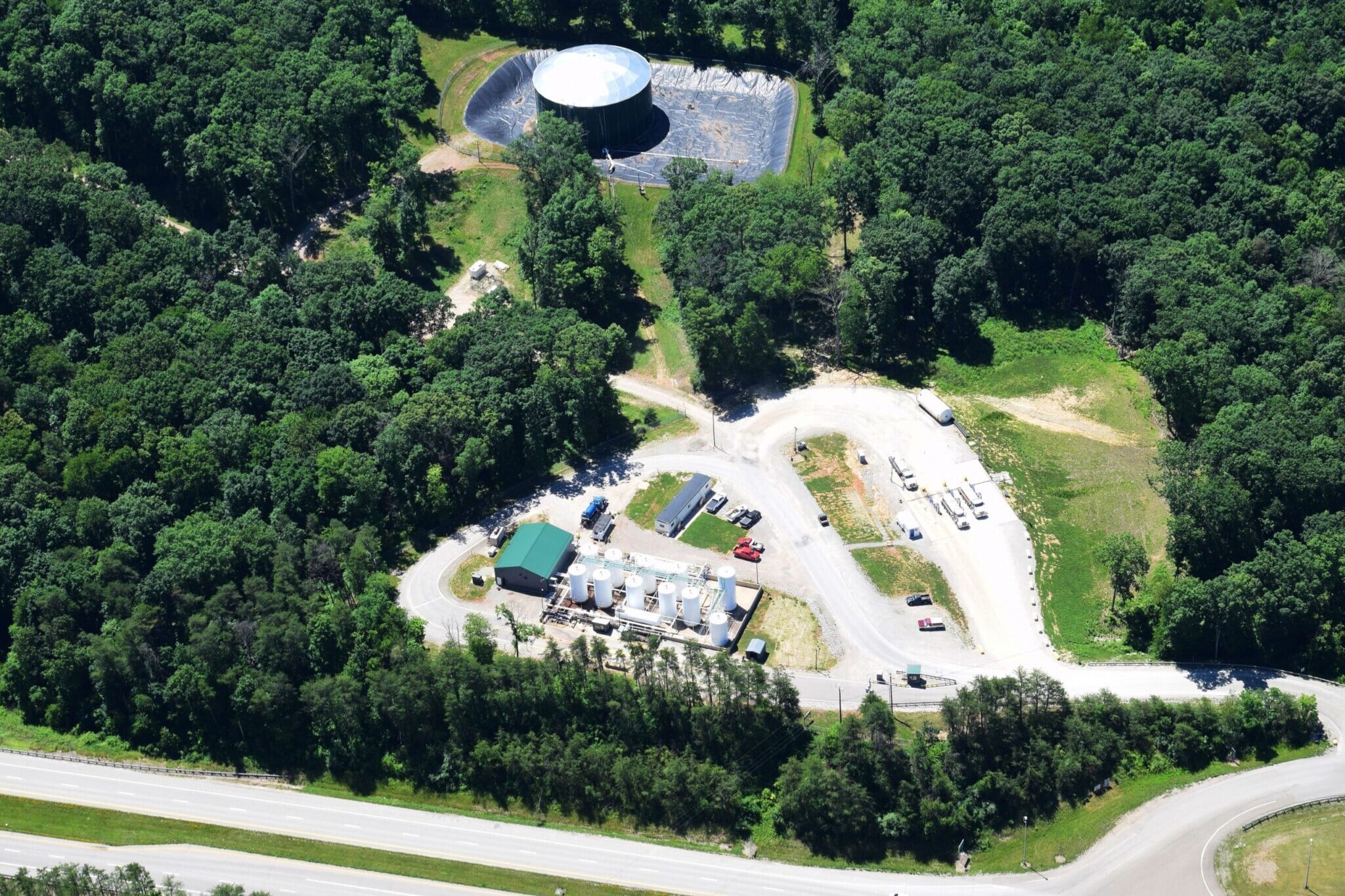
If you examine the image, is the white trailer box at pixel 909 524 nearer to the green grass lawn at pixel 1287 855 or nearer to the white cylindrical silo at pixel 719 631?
the white cylindrical silo at pixel 719 631

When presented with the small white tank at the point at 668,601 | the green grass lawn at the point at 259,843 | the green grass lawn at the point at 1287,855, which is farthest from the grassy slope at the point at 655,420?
the green grass lawn at the point at 1287,855

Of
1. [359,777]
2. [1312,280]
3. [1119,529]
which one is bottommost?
[359,777]

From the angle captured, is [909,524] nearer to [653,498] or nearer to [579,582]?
[653,498]

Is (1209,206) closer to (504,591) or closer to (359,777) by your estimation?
(504,591)

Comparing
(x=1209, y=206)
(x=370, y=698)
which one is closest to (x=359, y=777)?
(x=370, y=698)

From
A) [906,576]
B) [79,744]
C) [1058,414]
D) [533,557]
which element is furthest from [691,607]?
[79,744]

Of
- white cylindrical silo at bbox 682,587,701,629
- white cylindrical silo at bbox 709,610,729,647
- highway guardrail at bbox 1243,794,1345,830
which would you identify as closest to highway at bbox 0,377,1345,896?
highway guardrail at bbox 1243,794,1345,830

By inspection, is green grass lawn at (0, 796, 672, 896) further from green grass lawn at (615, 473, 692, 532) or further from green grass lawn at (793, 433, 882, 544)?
green grass lawn at (793, 433, 882, 544)
